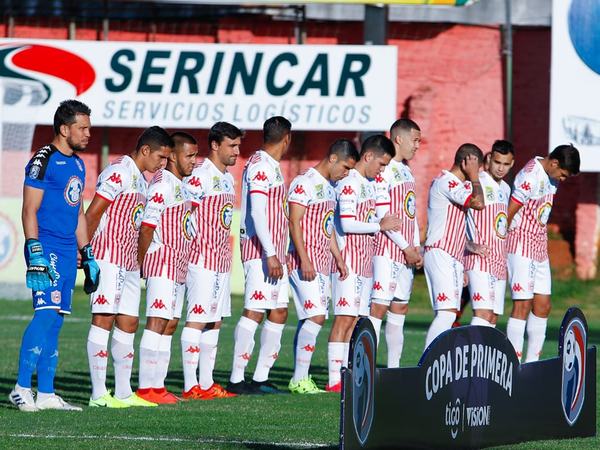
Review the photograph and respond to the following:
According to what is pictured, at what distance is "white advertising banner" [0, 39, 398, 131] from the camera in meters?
20.6

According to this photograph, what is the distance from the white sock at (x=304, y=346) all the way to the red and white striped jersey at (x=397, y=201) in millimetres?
1148

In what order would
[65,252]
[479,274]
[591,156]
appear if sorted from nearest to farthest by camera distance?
[65,252] → [479,274] → [591,156]

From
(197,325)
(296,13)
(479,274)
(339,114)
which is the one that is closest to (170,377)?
(197,325)

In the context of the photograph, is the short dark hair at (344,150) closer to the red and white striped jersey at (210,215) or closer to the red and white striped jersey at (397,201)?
the red and white striped jersey at (397,201)

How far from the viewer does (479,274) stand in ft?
33.7

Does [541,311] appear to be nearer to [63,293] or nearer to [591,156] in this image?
[63,293]

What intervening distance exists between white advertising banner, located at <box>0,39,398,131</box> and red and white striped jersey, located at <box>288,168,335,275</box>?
Answer: 11.2 metres

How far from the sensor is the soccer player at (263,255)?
9.05 m

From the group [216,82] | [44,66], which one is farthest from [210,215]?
[44,66]

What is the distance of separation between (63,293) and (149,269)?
96 cm

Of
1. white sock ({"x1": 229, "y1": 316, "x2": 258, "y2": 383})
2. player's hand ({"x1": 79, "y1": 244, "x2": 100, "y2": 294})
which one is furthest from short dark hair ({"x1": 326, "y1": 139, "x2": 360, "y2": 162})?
player's hand ({"x1": 79, "y1": 244, "x2": 100, "y2": 294})

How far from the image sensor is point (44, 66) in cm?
2111

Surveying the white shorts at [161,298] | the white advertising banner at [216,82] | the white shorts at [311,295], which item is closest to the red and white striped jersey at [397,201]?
the white shorts at [311,295]

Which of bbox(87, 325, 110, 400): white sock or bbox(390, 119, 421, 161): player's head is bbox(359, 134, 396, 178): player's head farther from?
bbox(87, 325, 110, 400): white sock
